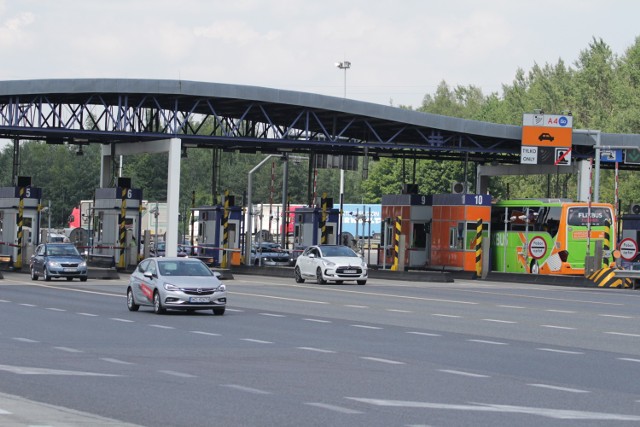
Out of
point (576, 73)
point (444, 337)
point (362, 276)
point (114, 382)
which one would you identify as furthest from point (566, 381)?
point (576, 73)

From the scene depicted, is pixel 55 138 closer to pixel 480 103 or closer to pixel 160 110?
pixel 160 110

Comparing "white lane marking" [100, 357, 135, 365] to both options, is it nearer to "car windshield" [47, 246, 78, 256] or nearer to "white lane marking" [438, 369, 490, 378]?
"white lane marking" [438, 369, 490, 378]

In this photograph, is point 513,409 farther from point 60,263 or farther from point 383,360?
point 60,263

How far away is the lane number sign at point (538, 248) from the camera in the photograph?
188 feet

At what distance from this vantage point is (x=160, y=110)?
58.8 m

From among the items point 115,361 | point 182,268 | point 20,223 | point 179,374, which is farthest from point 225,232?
point 179,374

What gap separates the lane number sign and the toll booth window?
7364mm

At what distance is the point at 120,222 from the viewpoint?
6366cm

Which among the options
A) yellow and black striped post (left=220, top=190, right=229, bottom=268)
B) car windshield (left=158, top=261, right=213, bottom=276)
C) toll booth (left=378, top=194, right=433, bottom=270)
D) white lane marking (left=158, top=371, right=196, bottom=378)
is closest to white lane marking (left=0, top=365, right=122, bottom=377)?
white lane marking (left=158, top=371, right=196, bottom=378)

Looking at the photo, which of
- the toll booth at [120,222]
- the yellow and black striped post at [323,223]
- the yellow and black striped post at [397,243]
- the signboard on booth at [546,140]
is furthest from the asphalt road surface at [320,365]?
the yellow and black striped post at [323,223]

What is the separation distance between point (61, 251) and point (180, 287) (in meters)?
22.6

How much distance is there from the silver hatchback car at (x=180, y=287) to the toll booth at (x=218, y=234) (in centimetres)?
3551

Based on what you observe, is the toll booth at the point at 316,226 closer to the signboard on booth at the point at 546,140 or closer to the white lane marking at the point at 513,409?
the signboard on booth at the point at 546,140

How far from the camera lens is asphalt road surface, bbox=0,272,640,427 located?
43.6ft
